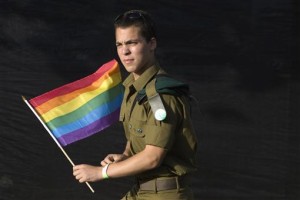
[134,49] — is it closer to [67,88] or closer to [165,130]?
[165,130]

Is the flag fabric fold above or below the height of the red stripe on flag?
below

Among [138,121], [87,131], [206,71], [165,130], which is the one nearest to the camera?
[165,130]

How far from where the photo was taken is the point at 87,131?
2.78 m

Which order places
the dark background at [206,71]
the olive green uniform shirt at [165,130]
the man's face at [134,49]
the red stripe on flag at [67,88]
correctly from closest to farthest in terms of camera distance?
the olive green uniform shirt at [165,130]
the man's face at [134,49]
the red stripe on flag at [67,88]
the dark background at [206,71]

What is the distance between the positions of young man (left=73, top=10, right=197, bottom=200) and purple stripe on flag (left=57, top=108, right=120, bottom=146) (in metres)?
0.43

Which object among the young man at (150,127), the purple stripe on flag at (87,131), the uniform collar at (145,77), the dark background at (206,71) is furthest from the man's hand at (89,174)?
the dark background at (206,71)

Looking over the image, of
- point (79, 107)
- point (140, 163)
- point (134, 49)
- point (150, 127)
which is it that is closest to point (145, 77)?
point (134, 49)

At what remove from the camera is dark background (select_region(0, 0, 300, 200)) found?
4203 millimetres

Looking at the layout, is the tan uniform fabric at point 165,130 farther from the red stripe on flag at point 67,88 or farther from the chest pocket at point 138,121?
the red stripe on flag at point 67,88

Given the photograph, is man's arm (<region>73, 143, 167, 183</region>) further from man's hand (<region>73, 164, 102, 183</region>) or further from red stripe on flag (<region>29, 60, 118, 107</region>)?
red stripe on flag (<region>29, 60, 118, 107</region>)

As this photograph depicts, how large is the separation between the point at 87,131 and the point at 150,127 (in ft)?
2.28

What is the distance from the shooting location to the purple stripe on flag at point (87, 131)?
2.76m

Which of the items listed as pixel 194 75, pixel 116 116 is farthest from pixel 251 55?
pixel 116 116

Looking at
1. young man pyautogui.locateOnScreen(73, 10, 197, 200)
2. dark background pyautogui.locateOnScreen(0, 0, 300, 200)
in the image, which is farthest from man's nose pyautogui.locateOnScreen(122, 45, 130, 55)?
dark background pyautogui.locateOnScreen(0, 0, 300, 200)
